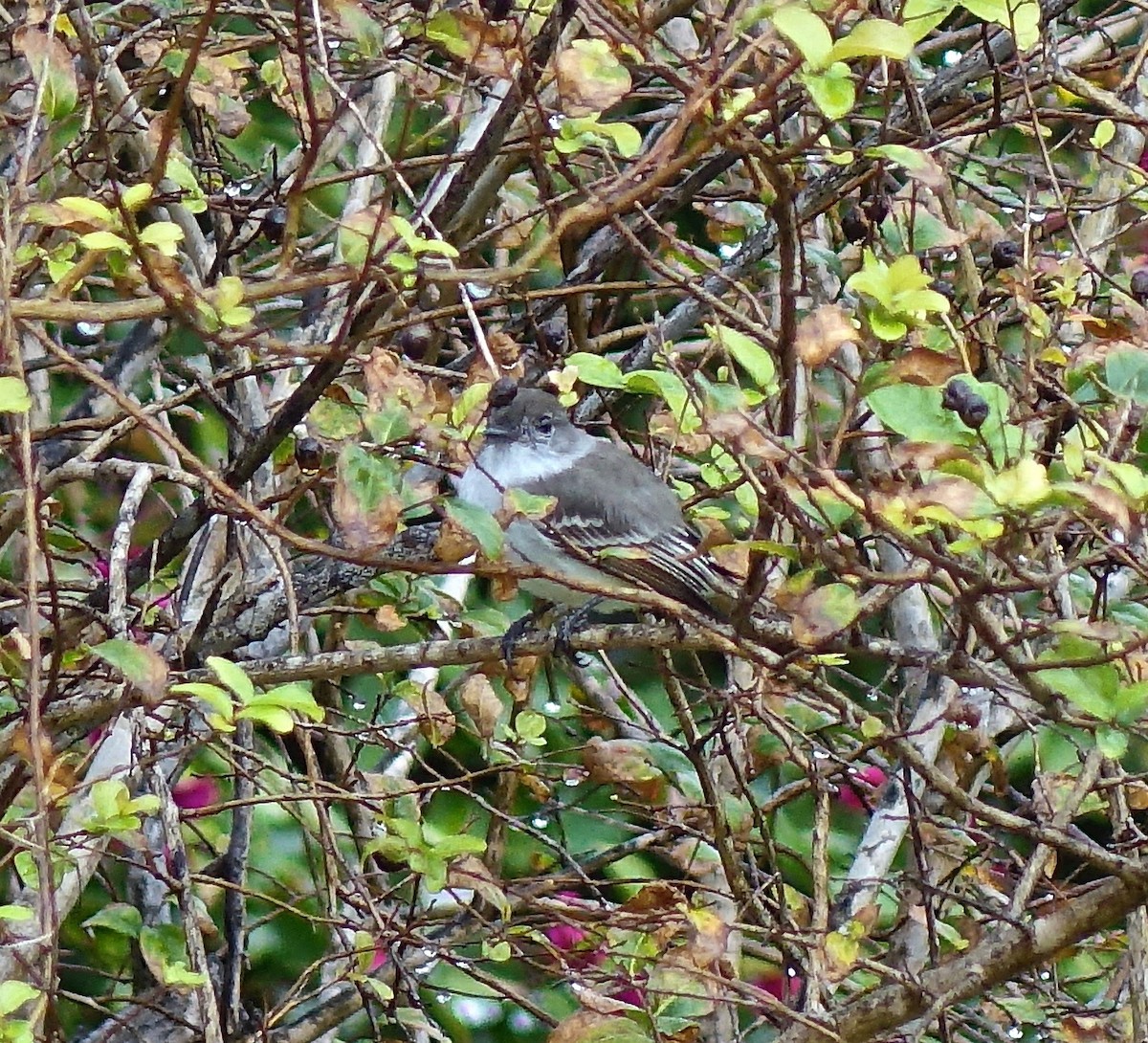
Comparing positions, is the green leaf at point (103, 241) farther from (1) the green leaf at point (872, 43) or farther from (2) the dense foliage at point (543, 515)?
(1) the green leaf at point (872, 43)

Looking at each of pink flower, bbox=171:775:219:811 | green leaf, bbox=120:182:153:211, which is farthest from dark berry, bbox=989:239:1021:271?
pink flower, bbox=171:775:219:811

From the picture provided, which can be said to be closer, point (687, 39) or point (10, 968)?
point (10, 968)

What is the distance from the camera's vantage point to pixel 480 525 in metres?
2.29

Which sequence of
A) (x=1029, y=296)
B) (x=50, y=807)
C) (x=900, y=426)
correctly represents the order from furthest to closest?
(x=1029, y=296), (x=50, y=807), (x=900, y=426)

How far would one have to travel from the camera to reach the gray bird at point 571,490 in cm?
411

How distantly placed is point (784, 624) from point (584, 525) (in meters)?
1.53

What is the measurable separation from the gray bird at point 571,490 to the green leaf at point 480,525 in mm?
1618

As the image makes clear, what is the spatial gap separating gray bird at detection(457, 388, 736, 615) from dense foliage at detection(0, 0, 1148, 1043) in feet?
0.52

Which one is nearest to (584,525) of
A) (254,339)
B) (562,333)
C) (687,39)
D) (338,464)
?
(562,333)

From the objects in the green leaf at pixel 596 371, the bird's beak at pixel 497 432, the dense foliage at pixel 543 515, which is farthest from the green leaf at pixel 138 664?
the bird's beak at pixel 497 432

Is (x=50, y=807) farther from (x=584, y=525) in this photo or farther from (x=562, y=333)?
(x=584, y=525)

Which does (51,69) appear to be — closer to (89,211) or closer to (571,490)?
(89,211)

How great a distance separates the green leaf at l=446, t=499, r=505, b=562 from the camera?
7.47 ft

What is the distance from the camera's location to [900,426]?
2.14 meters
